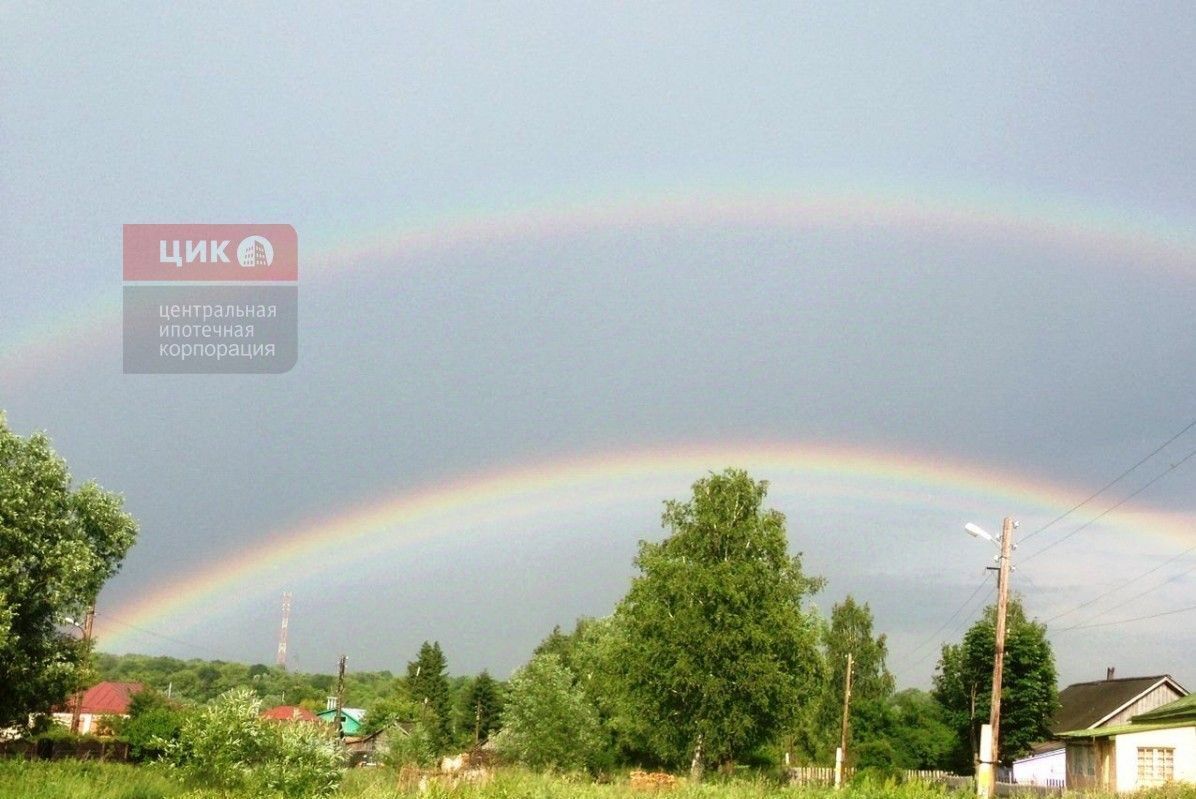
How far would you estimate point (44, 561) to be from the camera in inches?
1468

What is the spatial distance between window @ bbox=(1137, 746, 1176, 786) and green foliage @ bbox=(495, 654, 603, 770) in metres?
26.8

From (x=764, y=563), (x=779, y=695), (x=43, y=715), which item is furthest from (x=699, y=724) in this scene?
(x=43, y=715)

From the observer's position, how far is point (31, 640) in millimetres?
38688

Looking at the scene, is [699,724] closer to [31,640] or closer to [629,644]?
[629,644]

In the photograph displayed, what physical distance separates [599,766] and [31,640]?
33265mm

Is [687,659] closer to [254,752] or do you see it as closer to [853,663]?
[254,752]

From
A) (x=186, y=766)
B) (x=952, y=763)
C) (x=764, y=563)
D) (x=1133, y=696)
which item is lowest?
(x=952, y=763)

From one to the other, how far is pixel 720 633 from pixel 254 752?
22418 mm

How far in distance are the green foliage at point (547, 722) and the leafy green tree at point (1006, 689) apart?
2416cm

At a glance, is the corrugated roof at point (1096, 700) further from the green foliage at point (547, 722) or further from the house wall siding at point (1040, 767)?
the green foliage at point (547, 722)

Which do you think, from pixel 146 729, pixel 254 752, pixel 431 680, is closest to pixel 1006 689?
pixel 146 729

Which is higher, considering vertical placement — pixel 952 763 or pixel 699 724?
pixel 699 724

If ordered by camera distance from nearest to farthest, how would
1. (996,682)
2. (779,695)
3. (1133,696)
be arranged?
1. (996,682)
2. (779,695)
3. (1133,696)

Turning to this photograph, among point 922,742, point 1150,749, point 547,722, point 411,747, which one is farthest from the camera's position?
point 922,742
